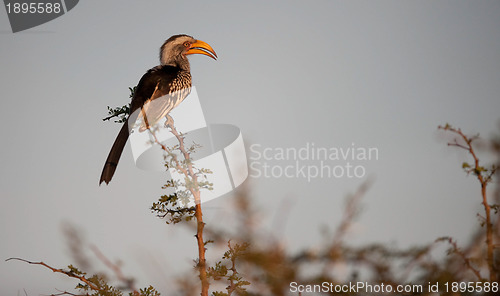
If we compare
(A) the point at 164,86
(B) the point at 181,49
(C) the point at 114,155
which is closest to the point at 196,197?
(C) the point at 114,155

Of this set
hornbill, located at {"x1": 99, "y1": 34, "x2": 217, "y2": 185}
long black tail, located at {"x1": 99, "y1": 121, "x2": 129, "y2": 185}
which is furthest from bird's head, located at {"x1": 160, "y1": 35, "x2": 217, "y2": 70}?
long black tail, located at {"x1": 99, "y1": 121, "x2": 129, "y2": 185}

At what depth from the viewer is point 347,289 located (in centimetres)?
104

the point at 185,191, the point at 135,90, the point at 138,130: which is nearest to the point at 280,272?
the point at 185,191

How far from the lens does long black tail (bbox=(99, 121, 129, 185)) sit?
16.0ft

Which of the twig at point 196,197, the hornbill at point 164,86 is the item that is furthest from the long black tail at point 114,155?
the twig at point 196,197

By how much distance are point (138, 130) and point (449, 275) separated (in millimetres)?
4599

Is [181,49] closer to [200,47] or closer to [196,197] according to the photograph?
[200,47]

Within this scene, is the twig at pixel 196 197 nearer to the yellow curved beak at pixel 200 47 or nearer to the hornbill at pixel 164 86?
the hornbill at pixel 164 86

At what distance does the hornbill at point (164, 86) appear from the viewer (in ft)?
16.7

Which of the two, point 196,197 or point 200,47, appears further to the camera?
point 200,47

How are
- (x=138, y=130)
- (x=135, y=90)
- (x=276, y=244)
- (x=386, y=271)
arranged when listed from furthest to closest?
(x=135, y=90), (x=138, y=130), (x=386, y=271), (x=276, y=244)

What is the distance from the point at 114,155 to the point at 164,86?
1.57 metres

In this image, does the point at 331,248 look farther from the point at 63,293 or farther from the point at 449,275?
the point at 63,293

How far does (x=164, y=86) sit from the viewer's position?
6.24 m
